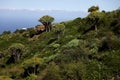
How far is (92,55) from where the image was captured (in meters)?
42.1

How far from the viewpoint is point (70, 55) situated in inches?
1634

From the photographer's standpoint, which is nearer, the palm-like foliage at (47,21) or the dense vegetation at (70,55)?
the dense vegetation at (70,55)

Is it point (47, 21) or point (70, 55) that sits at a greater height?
point (47, 21)

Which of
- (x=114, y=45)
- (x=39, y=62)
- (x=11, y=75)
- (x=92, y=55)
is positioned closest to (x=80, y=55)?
(x=92, y=55)

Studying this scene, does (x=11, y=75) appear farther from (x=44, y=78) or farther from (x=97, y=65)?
A: (x=97, y=65)

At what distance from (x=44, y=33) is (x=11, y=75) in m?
31.3

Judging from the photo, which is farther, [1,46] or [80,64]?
[1,46]

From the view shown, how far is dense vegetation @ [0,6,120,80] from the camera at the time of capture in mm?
35281

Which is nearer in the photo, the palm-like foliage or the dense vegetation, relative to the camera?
the dense vegetation

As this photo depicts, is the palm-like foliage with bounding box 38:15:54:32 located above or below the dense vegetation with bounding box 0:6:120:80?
above

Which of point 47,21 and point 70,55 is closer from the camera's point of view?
point 70,55

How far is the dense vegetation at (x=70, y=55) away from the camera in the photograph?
116 ft

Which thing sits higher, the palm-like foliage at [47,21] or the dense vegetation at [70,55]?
the palm-like foliage at [47,21]

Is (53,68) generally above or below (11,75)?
above
